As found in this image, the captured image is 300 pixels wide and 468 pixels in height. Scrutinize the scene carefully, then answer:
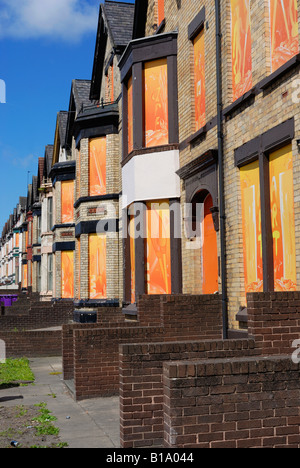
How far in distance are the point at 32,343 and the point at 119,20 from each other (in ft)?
42.3

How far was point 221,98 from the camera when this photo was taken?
407 inches

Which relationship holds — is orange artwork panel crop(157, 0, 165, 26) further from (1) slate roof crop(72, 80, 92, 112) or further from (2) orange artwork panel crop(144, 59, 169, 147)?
(1) slate roof crop(72, 80, 92, 112)

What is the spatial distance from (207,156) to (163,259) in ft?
10.9

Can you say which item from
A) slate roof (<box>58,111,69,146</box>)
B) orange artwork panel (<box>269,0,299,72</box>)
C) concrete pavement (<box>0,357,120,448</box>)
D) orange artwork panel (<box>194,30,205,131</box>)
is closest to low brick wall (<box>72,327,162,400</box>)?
concrete pavement (<box>0,357,120,448</box>)

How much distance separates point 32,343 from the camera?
1767cm

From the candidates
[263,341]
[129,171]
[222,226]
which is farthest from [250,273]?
[129,171]

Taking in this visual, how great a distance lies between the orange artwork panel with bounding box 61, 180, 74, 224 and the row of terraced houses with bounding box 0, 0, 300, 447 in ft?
40.4

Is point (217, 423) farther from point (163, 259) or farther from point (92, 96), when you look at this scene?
A: point (92, 96)

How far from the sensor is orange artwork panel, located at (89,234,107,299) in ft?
65.2

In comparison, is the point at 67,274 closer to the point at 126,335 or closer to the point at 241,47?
the point at 126,335

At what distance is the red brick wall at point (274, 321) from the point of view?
7.16 m

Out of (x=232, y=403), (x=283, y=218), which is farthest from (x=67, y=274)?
(x=232, y=403)

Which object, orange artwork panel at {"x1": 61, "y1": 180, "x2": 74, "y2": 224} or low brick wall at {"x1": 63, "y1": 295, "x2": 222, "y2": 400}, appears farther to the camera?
orange artwork panel at {"x1": 61, "y1": 180, "x2": 74, "y2": 224}

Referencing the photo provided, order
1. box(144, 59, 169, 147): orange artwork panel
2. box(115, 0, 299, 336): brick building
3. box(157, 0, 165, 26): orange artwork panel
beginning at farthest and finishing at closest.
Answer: box(157, 0, 165, 26): orange artwork panel → box(144, 59, 169, 147): orange artwork panel → box(115, 0, 299, 336): brick building
